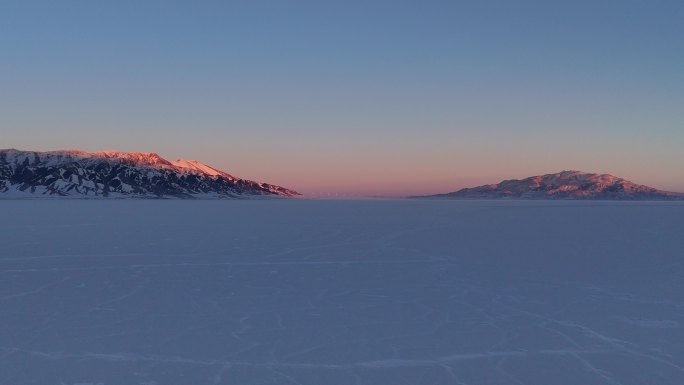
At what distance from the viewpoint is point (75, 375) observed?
23.1 ft

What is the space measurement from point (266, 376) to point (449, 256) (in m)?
13.1

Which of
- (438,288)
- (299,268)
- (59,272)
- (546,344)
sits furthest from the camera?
(299,268)

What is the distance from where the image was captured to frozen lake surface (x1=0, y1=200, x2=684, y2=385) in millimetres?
7297

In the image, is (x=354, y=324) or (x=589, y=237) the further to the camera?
(x=589, y=237)

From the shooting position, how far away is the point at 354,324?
31.9 feet

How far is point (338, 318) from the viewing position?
33.2 feet

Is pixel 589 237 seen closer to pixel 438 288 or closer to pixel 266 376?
pixel 438 288

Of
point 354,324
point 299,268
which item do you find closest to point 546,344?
point 354,324

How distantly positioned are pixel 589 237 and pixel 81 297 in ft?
78.5

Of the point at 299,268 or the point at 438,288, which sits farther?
the point at 299,268

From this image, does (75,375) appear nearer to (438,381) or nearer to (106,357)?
(106,357)

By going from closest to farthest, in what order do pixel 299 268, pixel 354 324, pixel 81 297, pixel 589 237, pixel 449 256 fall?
1. pixel 354 324
2. pixel 81 297
3. pixel 299 268
4. pixel 449 256
5. pixel 589 237

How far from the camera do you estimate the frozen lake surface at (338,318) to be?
23.9ft

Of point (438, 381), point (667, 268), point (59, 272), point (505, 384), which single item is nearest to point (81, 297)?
point (59, 272)
